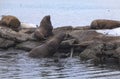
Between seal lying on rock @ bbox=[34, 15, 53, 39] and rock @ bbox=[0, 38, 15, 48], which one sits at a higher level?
seal lying on rock @ bbox=[34, 15, 53, 39]

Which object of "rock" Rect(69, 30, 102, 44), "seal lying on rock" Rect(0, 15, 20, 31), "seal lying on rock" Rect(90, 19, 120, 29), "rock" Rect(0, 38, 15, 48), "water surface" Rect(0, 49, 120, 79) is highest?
"seal lying on rock" Rect(0, 15, 20, 31)

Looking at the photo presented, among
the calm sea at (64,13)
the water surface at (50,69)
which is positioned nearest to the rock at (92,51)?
the water surface at (50,69)

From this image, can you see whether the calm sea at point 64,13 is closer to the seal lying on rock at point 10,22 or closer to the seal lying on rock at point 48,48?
the seal lying on rock at point 10,22

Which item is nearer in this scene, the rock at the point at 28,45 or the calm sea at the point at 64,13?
the rock at the point at 28,45

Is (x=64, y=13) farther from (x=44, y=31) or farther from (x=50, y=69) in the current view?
(x=50, y=69)

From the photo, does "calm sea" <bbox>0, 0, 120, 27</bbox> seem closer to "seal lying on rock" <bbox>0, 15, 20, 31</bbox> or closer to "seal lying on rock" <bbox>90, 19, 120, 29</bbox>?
"seal lying on rock" <bbox>0, 15, 20, 31</bbox>

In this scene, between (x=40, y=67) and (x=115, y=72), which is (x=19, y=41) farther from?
(x=115, y=72)

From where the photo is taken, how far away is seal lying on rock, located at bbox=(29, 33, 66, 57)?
2362 centimetres

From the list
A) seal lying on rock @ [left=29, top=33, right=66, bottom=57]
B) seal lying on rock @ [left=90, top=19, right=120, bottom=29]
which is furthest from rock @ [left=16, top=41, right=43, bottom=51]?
seal lying on rock @ [left=90, top=19, right=120, bottom=29]

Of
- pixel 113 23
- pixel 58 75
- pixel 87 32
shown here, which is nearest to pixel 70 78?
pixel 58 75

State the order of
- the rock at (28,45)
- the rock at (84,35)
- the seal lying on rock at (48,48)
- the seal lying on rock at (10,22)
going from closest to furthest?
the seal lying on rock at (48,48), the rock at (84,35), the rock at (28,45), the seal lying on rock at (10,22)

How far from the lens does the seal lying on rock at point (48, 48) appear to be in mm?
23625

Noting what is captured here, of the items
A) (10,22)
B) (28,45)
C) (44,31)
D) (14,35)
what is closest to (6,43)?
(14,35)

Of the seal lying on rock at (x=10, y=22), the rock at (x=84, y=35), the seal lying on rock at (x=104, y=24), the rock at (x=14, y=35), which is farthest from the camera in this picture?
the seal lying on rock at (x=10, y=22)
